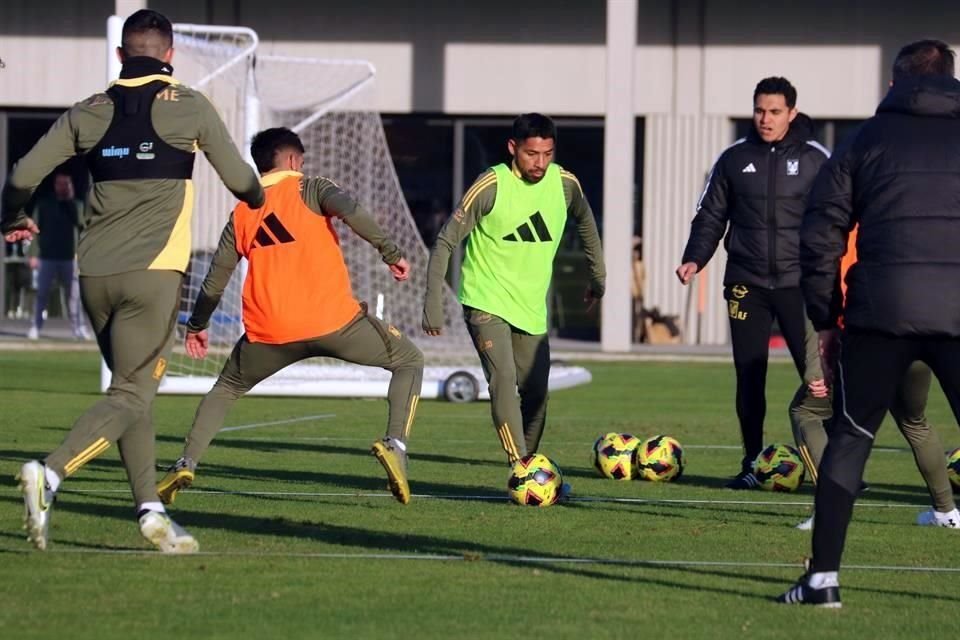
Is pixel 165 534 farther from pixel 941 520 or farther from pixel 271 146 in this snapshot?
pixel 941 520

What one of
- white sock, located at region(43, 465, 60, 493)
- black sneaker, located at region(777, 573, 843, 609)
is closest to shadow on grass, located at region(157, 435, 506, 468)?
white sock, located at region(43, 465, 60, 493)

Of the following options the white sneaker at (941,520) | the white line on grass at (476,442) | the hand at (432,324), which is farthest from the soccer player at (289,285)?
the white line on grass at (476,442)

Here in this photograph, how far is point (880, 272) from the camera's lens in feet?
21.0

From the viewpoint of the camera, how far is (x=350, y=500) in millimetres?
9609

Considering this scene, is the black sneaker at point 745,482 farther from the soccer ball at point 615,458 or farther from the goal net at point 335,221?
the goal net at point 335,221

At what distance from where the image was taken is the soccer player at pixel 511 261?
9.84 meters

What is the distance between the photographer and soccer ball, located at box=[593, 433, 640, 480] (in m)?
11.0

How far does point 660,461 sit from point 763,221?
1603 millimetres

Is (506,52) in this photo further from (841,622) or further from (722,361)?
(841,622)

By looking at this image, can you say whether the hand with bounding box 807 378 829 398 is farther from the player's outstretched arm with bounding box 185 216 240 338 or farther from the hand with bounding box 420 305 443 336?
the player's outstretched arm with bounding box 185 216 240 338

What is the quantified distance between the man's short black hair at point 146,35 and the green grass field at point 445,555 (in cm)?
212

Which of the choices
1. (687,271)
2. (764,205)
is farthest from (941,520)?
(764,205)

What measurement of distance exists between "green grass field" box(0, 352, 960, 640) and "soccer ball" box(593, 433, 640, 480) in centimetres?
14

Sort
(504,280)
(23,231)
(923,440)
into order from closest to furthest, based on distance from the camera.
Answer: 1. (23,231)
2. (923,440)
3. (504,280)
